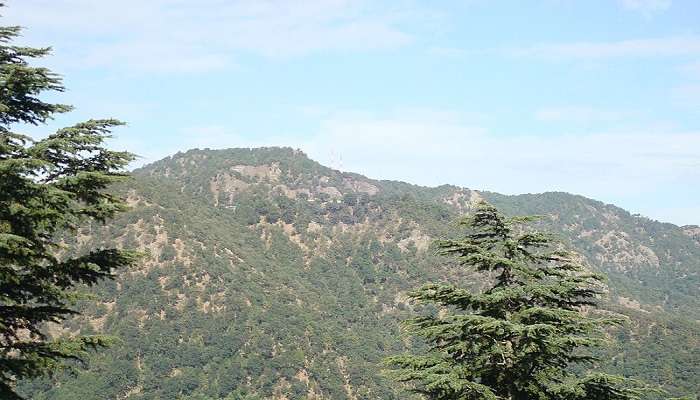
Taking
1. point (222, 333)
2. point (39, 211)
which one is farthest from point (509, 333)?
point (222, 333)

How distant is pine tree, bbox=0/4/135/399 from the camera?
10.2 metres

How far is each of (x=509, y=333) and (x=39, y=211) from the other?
934 cm

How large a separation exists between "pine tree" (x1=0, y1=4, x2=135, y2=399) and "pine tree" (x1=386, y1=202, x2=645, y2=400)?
664 centimetres

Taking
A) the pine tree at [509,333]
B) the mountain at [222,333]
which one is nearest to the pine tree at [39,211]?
the pine tree at [509,333]

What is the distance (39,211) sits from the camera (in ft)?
32.9

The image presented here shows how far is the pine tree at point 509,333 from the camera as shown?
11906 millimetres

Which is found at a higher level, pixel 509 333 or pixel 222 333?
pixel 509 333

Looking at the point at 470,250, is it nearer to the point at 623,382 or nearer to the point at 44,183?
the point at 623,382

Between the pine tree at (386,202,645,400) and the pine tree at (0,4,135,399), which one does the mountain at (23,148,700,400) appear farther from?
the pine tree at (0,4,135,399)

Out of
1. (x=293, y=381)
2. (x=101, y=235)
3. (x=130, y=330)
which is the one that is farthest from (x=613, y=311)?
(x=101, y=235)

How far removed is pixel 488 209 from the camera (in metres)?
13.7

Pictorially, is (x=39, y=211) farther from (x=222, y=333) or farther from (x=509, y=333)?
(x=222, y=333)

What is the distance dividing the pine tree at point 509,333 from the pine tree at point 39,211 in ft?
21.8

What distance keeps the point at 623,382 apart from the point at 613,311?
15177 centimetres
